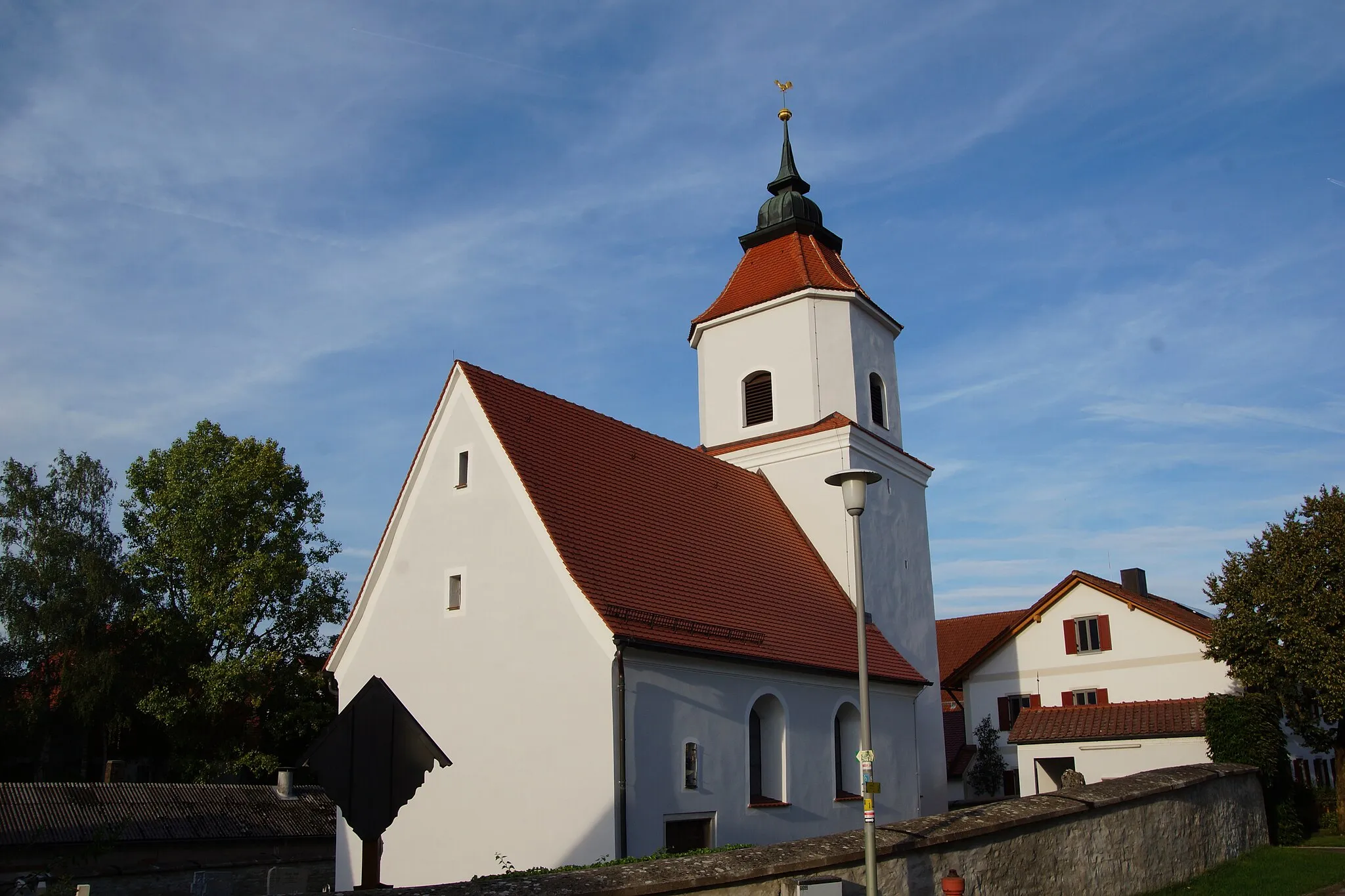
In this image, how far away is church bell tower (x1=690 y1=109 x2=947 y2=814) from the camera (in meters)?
23.8

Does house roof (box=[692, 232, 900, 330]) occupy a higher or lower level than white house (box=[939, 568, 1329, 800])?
higher

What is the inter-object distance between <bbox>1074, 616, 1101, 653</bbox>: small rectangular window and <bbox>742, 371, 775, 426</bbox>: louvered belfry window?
11858 mm

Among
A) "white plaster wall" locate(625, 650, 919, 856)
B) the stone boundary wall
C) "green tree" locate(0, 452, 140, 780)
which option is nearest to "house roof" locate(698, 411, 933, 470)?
"white plaster wall" locate(625, 650, 919, 856)

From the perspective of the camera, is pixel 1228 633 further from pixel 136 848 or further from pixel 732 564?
pixel 136 848

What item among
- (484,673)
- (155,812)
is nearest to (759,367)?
(484,673)

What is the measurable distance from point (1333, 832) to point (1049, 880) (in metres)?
15.3

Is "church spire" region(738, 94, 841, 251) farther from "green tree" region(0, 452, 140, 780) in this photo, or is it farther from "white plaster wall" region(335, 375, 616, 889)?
"green tree" region(0, 452, 140, 780)

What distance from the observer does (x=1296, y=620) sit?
2392 centimetres

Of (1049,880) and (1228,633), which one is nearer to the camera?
(1049,880)

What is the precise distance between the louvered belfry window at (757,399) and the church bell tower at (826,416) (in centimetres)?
2

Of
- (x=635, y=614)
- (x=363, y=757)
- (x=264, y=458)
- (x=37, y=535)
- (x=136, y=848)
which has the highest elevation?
(x=264, y=458)

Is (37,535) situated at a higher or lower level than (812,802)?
higher

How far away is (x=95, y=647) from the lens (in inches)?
1321

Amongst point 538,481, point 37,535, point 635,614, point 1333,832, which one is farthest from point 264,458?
point 1333,832
